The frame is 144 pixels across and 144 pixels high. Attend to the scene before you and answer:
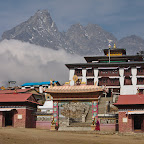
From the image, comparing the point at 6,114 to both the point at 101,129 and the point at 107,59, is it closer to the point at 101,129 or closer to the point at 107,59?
the point at 101,129

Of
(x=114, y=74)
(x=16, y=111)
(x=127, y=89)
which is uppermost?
(x=114, y=74)

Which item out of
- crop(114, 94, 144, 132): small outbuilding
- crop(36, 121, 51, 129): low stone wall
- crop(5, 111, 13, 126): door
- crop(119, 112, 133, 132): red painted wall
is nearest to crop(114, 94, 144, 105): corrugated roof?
crop(114, 94, 144, 132): small outbuilding

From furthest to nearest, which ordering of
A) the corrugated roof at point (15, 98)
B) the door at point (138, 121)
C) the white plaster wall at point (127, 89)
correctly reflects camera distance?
the white plaster wall at point (127, 89) → the corrugated roof at point (15, 98) → the door at point (138, 121)

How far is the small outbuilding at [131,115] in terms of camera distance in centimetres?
3366

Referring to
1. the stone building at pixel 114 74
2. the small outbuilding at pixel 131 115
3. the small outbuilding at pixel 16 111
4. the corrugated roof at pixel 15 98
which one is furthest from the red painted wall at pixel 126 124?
the stone building at pixel 114 74

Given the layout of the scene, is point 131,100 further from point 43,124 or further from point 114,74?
point 114,74

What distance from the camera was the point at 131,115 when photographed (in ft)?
111

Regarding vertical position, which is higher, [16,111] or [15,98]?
[15,98]

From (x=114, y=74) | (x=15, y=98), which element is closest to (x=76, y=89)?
(x=15, y=98)

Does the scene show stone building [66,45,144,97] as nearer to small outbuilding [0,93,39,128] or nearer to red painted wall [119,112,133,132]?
small outbuilding [0,93,39,128]

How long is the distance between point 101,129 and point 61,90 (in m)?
6.10

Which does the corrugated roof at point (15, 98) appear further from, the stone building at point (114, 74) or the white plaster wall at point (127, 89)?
the white plaster wall at point (127, 89)

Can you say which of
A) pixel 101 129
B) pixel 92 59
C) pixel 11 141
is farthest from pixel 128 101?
pixel 92 59

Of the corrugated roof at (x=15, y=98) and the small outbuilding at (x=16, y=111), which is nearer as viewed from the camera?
the small outbuilding at (x=16, y=111)
